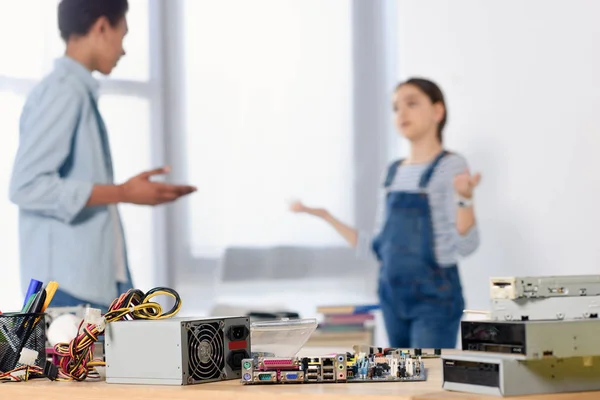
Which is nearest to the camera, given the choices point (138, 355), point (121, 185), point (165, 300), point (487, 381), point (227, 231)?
point (487, 381)

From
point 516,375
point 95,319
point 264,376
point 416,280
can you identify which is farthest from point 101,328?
point 416,280

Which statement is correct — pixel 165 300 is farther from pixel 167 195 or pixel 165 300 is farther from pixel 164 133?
pixel 164 133

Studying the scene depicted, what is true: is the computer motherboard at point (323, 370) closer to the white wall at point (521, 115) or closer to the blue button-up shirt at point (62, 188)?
the blue button-up shirt at point (62, 188)

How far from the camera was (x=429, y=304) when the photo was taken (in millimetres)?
3203

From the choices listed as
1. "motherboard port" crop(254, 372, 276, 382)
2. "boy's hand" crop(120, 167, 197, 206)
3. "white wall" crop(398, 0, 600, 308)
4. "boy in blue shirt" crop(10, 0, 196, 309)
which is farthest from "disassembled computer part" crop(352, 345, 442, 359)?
"white wall" crop(398, 0, 600, 308)

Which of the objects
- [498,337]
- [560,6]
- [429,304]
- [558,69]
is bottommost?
[429,304]

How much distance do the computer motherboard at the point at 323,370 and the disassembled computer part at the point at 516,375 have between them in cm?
12

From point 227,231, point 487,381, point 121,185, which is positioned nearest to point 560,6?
point 227,231

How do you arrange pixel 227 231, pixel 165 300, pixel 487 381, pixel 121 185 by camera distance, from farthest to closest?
pixel 227 231 < pixel 165 300 < pixel 121 185 < pixel 487 381

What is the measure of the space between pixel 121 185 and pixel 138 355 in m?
1.80

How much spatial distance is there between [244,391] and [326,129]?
2.47 meters

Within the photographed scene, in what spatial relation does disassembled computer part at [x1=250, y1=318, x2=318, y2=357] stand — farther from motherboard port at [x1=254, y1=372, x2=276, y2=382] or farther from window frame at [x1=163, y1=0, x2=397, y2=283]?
window frame at [x1=163, y1=0, x2=397, y2=283]

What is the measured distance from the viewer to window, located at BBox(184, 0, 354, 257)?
3348mm

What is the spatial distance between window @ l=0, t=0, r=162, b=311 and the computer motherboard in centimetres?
177
